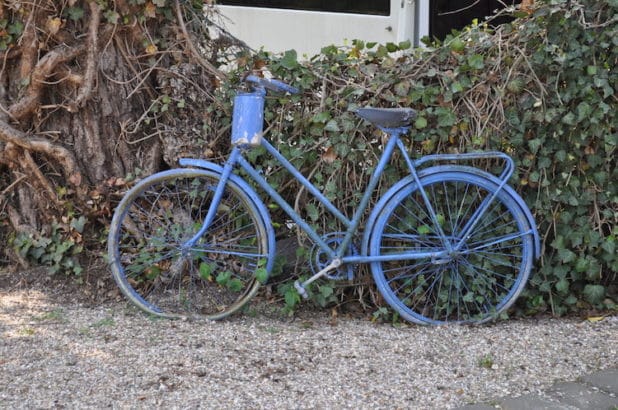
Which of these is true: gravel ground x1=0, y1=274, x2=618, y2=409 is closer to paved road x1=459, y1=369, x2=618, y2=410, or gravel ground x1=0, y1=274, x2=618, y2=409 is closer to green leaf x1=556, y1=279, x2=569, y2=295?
paved road x1=459, y1=369, x2=618, y2=410

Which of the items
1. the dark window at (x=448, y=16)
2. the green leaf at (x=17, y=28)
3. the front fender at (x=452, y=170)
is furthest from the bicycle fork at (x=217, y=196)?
the dark window at (x=448, y=16)

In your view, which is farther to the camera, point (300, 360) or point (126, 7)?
point (126, 7)

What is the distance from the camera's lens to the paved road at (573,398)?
111 inches

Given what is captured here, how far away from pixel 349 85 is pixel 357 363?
1.52m

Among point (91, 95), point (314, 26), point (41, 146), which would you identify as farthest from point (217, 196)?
point (314, 26)

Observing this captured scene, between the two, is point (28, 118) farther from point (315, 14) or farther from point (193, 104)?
point (315, 14)

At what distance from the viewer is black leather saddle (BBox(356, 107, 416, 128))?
11.7 ft

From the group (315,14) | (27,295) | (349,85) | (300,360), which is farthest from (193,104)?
(315,14)

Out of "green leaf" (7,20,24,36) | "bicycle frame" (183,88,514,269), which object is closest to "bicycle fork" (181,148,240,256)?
"bicycle frame" (183,88,514,269)

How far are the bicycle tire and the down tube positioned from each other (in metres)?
0.12

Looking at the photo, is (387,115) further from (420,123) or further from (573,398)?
(573,398)

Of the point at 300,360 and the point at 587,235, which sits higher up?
the point at 587,235

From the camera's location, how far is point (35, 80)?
13.4 feet

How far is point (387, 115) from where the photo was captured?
356 centimetres
